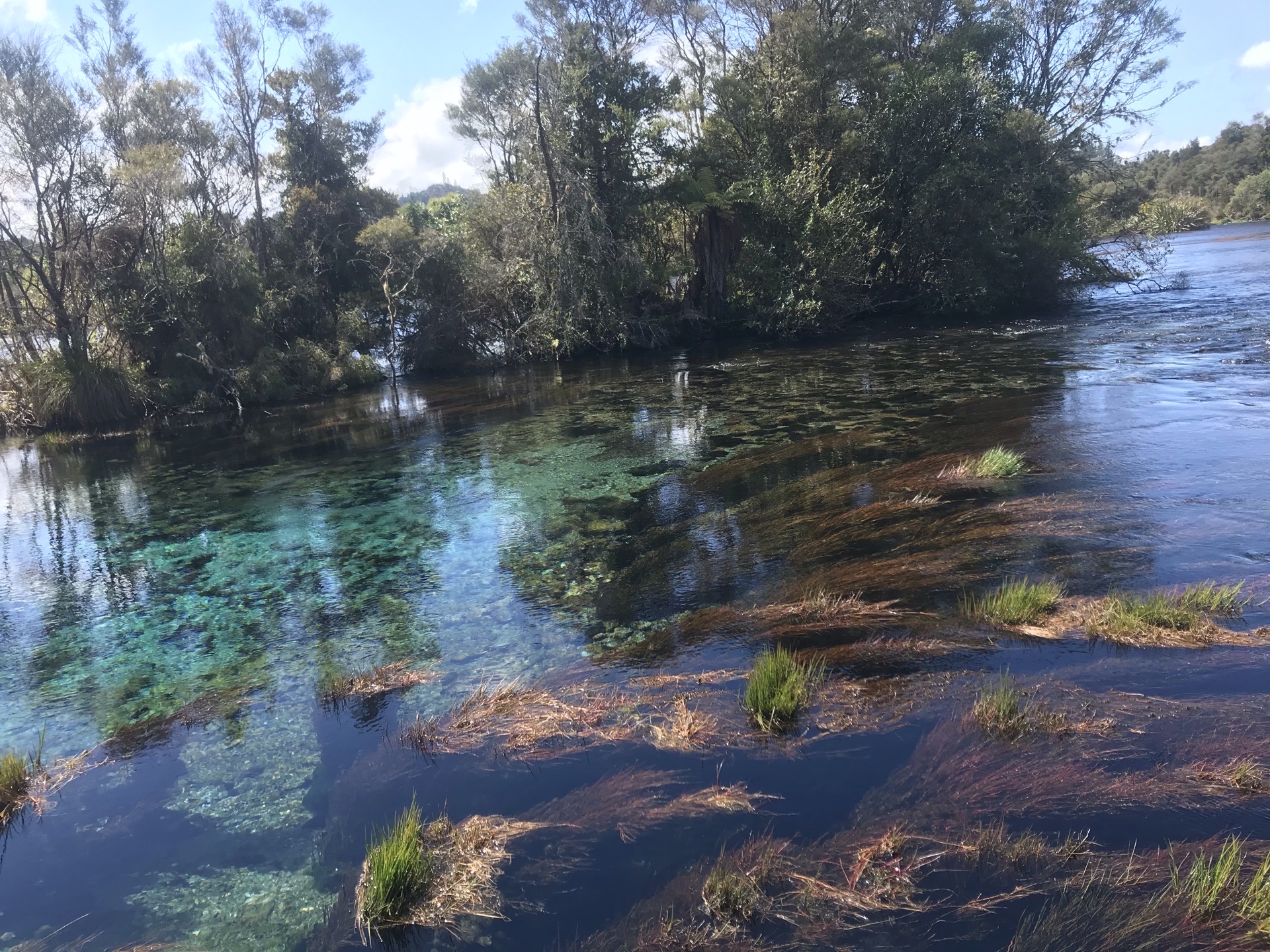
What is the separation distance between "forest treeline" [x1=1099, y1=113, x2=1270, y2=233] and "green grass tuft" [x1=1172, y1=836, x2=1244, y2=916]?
2343 inches

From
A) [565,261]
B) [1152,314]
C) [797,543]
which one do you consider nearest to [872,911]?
[797,543]

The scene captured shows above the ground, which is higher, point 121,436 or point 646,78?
point 646,78

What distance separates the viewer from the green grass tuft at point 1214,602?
5.91m

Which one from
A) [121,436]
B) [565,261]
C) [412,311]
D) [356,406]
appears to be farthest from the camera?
[412,311]

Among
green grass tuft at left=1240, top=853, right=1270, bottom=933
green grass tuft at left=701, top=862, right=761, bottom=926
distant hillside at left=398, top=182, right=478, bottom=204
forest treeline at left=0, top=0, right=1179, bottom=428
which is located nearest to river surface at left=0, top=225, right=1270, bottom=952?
green grass tuft at left=701, top=862, right=761, bottom=926

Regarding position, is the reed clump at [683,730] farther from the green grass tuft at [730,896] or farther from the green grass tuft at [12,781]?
the green grass tuft at [12,781]

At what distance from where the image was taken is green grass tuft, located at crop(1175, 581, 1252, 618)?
5.91 metres

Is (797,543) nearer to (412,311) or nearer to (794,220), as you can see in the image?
(794,220)

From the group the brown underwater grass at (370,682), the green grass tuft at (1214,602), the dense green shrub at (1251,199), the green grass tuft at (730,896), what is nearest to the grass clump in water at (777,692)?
the green grass tuft at (730,896)

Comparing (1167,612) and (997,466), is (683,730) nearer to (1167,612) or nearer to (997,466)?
(1167,612)

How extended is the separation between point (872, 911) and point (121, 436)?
21.6 metres

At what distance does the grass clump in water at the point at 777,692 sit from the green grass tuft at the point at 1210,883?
88.7 inches

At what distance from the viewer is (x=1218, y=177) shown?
74625 mm

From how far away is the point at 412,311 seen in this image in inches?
1054
